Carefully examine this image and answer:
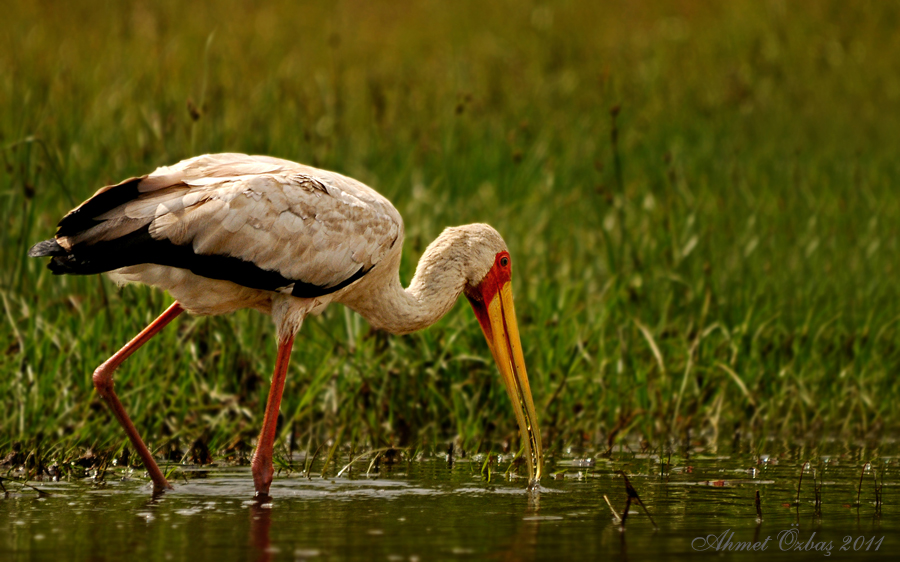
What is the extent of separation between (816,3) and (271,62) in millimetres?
8430

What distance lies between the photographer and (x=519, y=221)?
9078 mm

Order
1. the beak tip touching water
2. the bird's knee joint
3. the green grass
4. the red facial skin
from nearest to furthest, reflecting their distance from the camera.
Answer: the bird's knee joint < the beak tip touching water < the red facial skin < the green grass

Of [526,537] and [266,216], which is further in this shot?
[266,216]

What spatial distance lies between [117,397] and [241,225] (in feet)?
3.62

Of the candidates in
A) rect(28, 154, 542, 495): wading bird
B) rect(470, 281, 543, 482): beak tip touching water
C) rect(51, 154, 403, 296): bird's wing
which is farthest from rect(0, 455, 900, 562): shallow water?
rect(51, 154, 403, 296): bird's wing

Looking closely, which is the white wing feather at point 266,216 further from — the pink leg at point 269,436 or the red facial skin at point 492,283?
the red facial skin at point 492,283

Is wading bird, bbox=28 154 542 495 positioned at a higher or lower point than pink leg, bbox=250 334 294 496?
higher

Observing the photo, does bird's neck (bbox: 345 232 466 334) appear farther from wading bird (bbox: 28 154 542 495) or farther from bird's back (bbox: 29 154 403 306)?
bird's back (bbox: 29 154 403 306)

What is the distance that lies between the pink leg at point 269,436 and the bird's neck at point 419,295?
522mm

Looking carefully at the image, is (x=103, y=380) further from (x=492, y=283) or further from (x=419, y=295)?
(x=492, y=283)

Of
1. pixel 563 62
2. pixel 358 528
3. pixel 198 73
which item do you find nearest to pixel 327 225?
pixel 358 528

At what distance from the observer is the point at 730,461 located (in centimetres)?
608

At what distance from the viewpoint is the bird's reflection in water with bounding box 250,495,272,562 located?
3.96m

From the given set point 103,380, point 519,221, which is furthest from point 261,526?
point 519,221
